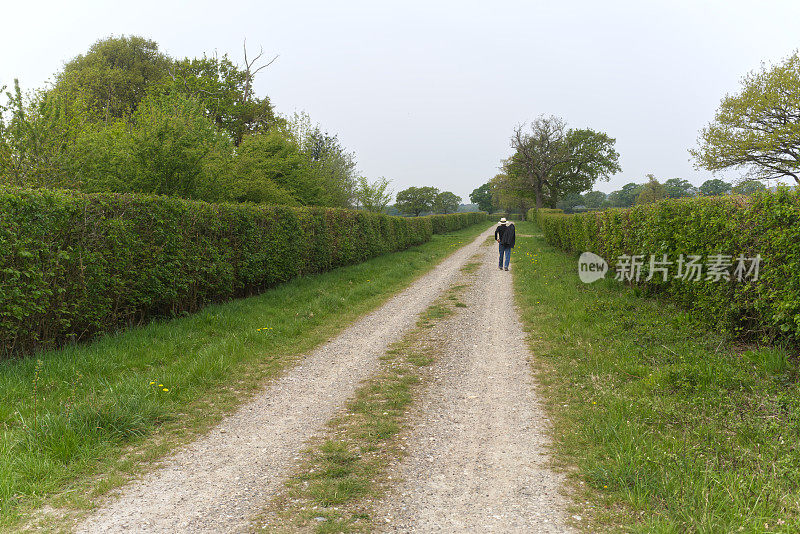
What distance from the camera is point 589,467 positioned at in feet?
10.8

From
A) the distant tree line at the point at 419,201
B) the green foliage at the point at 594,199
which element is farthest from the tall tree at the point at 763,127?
the green foliage at the point at 594,199

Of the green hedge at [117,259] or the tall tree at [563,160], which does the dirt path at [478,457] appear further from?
the tall tree at [563,160]

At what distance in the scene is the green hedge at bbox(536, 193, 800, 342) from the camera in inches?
179

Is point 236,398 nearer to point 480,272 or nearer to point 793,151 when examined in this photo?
point 480,272

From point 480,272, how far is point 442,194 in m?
118

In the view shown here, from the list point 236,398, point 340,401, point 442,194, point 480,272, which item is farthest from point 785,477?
point 442,194

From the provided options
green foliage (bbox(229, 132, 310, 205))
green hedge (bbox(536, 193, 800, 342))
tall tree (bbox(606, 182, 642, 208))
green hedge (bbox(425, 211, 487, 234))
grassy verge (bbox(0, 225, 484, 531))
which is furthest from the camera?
tall tree (bbox(606, 182, 642, 208))

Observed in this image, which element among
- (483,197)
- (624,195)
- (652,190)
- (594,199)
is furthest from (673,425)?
(594,199)

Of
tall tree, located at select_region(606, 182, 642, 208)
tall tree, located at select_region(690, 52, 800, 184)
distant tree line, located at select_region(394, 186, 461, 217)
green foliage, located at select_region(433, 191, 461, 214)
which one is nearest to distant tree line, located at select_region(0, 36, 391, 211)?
tall tree, located at select_region(690, 52, 800, 184)

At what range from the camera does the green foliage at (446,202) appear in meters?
121

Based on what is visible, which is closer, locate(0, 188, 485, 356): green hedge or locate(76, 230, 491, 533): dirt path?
locate(76, 230, 491, 533): dirt path

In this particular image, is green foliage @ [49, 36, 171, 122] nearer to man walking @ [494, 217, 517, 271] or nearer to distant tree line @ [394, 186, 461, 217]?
man walking @ [494, 217, 517, 271]

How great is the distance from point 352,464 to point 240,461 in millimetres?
1014

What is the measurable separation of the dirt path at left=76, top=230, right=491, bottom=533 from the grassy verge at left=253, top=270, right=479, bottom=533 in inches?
6.7
